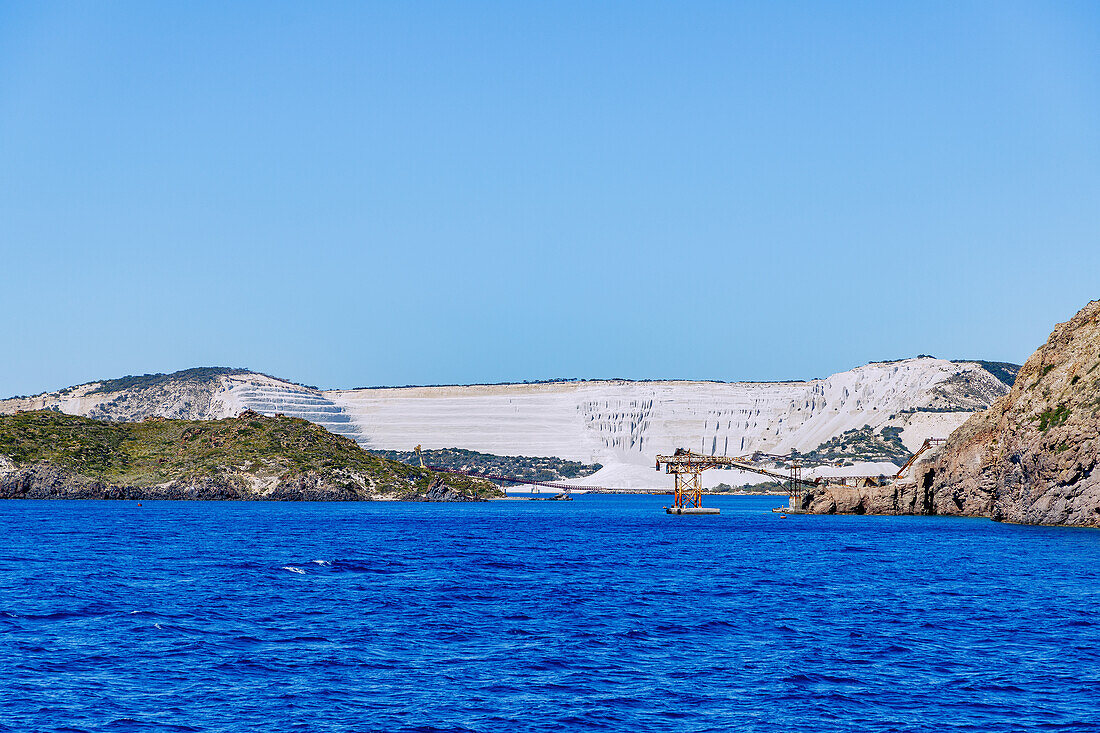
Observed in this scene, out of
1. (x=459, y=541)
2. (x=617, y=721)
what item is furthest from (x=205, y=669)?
(x=459, y=541)

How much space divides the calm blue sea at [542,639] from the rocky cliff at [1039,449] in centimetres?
2264

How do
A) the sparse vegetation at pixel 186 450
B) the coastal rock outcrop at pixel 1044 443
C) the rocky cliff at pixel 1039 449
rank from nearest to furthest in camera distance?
the coastal rock outcrop at pixel 1044 443, the rocky cliff at pixel 1039 449, the sparse vegetation at pixel 186 450

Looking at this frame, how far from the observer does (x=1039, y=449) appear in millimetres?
98375

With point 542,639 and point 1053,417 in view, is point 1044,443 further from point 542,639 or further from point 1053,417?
point 542,639

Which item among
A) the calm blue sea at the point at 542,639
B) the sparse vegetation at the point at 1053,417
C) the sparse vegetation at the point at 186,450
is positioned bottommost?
the calm blue sea at the point at 542,639

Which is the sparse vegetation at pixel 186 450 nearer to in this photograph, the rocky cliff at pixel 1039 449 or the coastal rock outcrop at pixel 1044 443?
the rocky cliff at pixel 1039 449

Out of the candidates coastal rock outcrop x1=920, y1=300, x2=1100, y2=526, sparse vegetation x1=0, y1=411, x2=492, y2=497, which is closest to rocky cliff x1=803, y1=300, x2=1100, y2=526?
coastal rock outcrop x1=920, y1=300, x2=1100, y2=526

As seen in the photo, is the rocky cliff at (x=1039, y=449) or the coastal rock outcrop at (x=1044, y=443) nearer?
the coastal rock outcrop at (x=1044, y=443)

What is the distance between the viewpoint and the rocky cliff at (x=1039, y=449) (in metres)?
95.2

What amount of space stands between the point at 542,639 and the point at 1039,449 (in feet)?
243

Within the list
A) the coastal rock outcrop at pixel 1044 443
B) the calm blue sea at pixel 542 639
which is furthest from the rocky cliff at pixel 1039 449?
the calm blue sea at pixel 542 639

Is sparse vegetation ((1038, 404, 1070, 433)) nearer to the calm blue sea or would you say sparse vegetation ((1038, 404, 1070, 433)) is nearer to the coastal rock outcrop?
the coastal rock outcrop

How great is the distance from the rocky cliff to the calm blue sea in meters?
22.6

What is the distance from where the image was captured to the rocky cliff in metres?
95.2
